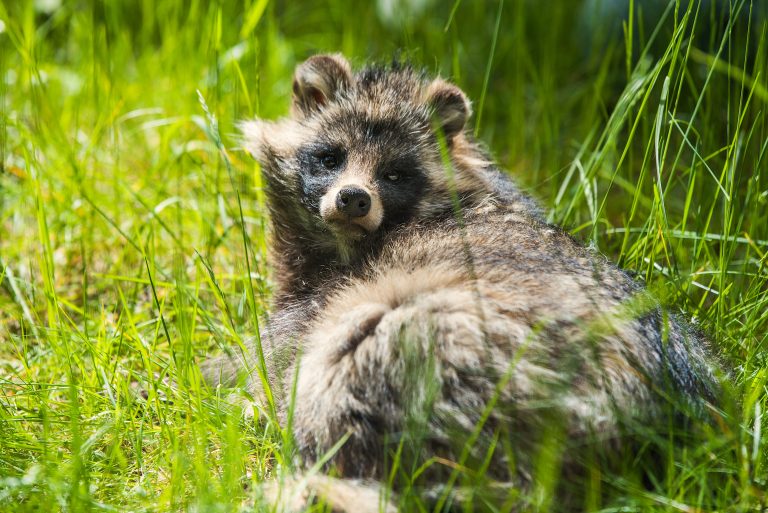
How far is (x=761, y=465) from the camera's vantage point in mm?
3020

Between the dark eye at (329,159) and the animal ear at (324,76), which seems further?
the animal ear at (324,76)

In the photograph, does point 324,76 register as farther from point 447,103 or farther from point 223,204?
point 223,204

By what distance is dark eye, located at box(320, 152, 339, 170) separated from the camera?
423 cm

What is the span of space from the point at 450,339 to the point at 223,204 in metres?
2.36

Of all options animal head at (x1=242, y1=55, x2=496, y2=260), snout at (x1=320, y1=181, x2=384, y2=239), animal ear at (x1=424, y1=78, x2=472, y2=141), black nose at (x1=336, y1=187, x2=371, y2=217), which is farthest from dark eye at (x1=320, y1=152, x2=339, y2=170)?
animal ear at (x1=424, y1=78, x2=472, y2=141)

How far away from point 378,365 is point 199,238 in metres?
2.40

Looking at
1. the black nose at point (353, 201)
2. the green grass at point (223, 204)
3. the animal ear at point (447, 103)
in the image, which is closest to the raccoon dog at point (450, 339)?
the black nose at point (353, 201)

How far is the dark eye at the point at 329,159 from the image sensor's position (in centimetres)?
423

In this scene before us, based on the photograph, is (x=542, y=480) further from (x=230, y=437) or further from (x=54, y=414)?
(x=54, y=414)

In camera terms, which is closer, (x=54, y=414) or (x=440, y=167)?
(x=54, y=414)

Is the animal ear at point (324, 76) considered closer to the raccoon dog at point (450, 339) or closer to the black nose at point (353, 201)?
the raccoon dog at point (450, 339)

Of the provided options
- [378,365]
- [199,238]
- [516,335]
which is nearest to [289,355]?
[378,365]

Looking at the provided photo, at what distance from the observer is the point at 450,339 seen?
2.88 metres

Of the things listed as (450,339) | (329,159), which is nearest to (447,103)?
(329,159)
